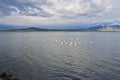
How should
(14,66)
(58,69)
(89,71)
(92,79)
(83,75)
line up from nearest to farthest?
(92,79) < (83,75) < (89,71) < (58,69) < (14,66)

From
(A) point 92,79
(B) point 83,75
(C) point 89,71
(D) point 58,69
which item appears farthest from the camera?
(D) point 58,69

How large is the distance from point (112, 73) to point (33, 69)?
12758 millimetres

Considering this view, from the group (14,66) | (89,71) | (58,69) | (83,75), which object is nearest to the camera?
(83,75)

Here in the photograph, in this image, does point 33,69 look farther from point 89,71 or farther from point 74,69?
point 89,71

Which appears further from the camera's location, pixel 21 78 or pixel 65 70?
pixel 65 70

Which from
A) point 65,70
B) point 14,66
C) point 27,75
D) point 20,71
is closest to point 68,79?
point 65,70

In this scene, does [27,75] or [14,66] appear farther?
[14,66]

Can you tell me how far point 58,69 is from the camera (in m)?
25.7

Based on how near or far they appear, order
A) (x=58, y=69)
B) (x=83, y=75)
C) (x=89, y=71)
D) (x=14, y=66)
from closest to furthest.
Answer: (x=83, y=75)
(x=89, y=71)
(x=58, y=69)
(x=14, y=66)

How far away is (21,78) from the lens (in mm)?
21547

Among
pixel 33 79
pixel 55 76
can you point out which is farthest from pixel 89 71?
pixel 33 79

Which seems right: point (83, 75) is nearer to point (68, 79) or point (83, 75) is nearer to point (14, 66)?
point (68, 79)

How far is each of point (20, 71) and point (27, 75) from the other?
2.46 m

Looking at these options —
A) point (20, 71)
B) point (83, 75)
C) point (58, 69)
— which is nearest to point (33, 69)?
point (20, 71)
